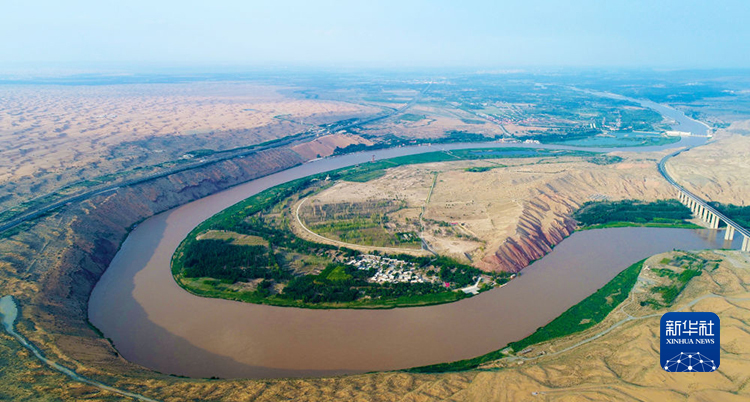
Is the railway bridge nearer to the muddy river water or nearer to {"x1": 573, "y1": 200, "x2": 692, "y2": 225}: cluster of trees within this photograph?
{"x1": 573, "y1": 200, "x2": 692, "y2": 225}: cluster of trees

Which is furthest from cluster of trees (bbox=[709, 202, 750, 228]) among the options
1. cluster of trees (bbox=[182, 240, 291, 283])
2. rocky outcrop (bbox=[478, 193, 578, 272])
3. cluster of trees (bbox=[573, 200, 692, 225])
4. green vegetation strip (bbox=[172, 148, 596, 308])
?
cluster of trees (bbox=[182, 240, 291, 283])

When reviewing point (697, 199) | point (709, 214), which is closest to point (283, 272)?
point (709, 214)

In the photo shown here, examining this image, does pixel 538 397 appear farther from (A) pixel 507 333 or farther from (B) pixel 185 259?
(B) pixel 185 259

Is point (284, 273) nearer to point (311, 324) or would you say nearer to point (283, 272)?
point (283, 272)

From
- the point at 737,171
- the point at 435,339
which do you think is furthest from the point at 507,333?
the point at 737,171

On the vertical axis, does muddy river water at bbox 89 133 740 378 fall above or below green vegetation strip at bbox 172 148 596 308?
below
